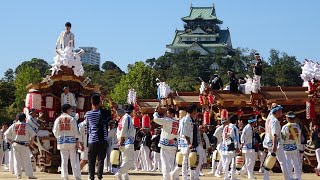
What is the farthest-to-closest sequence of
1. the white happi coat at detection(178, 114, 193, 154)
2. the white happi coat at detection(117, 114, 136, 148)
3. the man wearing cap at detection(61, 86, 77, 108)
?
the man wearing cap at detection(61, 86, 77, 108), the white happi coat at detection(117, 114, 136, 148), the white happi coat at detection(178, 114, 193, 154)

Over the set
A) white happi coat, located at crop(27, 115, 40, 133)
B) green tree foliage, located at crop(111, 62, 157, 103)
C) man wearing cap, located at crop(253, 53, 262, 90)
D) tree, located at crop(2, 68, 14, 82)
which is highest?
tree, located at crop(2, 68, 14, 82)

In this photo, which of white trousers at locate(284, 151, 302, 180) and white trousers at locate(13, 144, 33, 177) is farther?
white trousers at locate(13, 144, 33, 177)

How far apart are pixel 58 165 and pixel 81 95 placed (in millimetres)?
2398

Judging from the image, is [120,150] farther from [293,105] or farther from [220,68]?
[220,68]

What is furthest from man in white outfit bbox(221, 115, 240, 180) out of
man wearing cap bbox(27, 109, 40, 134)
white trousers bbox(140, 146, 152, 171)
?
white trousers bbox(140, 146, 152, 171)

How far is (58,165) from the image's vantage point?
23.1 meters

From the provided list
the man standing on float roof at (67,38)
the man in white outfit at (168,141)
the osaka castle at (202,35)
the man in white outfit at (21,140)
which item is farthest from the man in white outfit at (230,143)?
the osaka castle at (202,35)

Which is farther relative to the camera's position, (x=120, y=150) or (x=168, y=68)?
(x=168, y=68)

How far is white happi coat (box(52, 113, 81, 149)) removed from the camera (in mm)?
17078

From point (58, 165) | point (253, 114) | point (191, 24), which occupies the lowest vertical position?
point (58, 165)

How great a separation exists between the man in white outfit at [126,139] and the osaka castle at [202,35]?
106 metres

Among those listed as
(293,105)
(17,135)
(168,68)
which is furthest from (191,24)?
(17,135)

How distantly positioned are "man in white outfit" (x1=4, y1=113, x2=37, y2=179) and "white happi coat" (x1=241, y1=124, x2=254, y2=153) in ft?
20.0

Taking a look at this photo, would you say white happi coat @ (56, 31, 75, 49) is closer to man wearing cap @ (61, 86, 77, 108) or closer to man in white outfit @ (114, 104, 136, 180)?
man wearing cap @ (61, 86, 77, 108)
